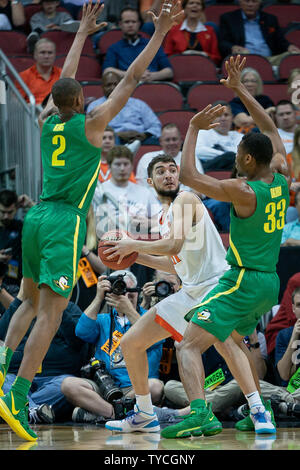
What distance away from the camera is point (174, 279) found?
705cm

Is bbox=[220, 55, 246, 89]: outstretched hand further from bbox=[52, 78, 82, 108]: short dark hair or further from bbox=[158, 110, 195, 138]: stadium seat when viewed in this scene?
bbox=[158, 110, 195, 138]: stadium seat

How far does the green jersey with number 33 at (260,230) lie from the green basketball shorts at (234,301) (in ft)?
0.24

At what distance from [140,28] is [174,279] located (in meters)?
6.02

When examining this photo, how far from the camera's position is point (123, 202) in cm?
823

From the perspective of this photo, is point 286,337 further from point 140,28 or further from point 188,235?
point 140,28

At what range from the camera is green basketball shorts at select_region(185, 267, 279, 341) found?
4.86 m

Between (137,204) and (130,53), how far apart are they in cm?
301

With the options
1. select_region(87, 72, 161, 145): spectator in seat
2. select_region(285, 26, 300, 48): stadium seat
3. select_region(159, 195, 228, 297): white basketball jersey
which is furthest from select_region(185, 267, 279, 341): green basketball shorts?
select_region(285, 26, 300, 48): stadium seat

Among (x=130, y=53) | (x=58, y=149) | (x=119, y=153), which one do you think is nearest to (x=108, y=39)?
(x=130, y=53)

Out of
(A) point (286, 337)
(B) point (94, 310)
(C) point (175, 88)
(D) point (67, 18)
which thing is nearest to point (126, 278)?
(B) point (94, 310)

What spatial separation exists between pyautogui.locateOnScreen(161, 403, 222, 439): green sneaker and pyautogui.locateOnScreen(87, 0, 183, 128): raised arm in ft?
6.21

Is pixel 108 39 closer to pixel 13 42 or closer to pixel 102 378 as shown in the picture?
pixel 13 42

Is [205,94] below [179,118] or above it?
above

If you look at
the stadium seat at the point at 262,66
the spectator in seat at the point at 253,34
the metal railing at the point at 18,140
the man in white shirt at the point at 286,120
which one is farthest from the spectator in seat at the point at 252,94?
the metal railing at the point at 18,140
